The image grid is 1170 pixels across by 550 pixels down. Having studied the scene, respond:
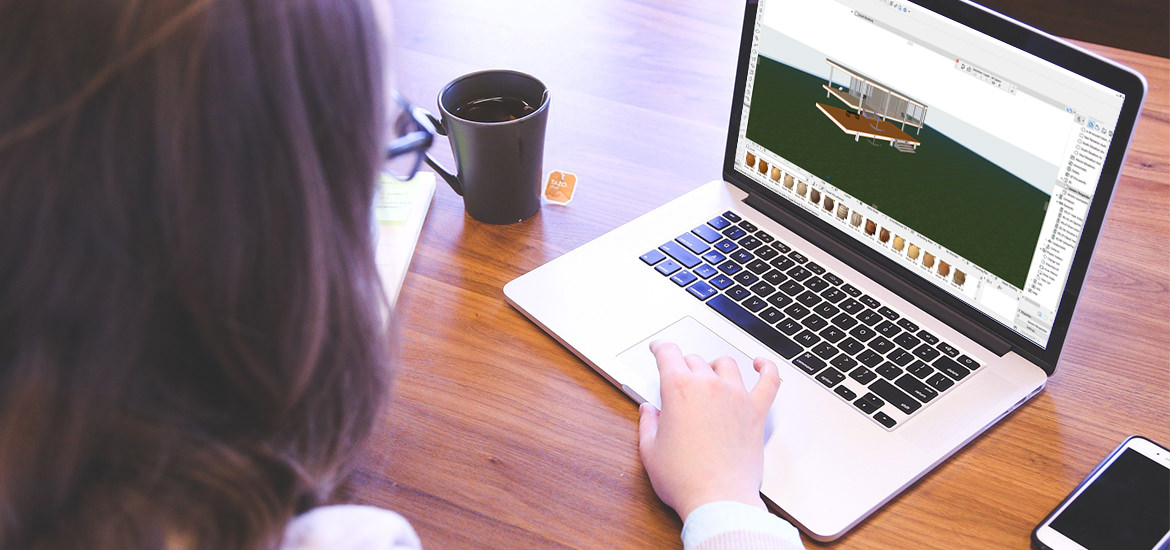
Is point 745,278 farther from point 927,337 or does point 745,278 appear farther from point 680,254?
point 927,337

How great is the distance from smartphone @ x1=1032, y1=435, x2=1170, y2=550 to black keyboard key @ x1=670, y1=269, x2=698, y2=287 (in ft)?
1.20

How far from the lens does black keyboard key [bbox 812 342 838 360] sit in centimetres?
80

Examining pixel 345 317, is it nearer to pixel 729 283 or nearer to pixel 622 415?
pixel 622 415

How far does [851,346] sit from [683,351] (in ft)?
0.49

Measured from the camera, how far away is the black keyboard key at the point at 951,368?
0.78 metres

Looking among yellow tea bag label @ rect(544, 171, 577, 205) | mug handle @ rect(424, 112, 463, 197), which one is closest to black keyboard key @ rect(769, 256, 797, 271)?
yellow tea bag label @ rect(544, 171, 577, 205)

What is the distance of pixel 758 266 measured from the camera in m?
0.90

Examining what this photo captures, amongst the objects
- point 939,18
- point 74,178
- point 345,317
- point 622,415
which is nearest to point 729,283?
point 622,415

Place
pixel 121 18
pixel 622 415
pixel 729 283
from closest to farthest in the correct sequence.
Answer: pixel 121 18 → pixel 622 415 → pixel 729 283

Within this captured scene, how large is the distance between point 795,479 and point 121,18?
547 mm

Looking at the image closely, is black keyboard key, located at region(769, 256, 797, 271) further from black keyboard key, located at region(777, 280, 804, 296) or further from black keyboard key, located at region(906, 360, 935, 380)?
black keyboard key, located at region(906, 360, 935, 380)

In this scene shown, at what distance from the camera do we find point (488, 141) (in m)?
0.92

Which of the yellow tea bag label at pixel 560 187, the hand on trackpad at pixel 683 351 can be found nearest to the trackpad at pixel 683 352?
the hand on trackpad at pixel 683 351

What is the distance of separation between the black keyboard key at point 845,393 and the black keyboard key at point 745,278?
153 millimetres
